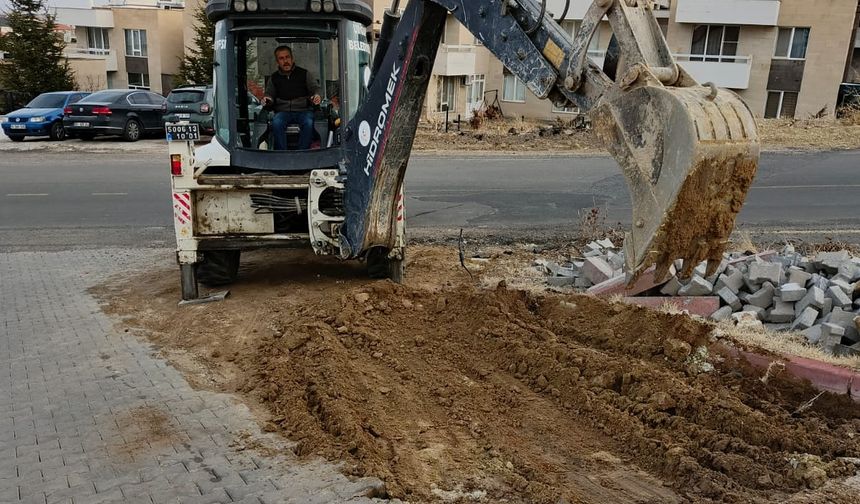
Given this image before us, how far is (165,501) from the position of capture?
13.0 ft

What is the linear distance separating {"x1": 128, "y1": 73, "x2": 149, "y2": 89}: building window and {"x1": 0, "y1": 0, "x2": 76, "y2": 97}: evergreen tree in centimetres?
1039

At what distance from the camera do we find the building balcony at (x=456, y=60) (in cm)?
3656

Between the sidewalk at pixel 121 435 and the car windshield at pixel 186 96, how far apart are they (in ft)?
59.8

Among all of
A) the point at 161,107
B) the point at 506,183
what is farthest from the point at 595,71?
the point at 161,107

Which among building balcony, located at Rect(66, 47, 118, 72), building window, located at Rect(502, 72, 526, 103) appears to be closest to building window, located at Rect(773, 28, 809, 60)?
building window, located at Rect(502, 72, 526, 103)

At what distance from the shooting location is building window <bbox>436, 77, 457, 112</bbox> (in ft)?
125

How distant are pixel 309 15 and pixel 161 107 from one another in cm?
1996

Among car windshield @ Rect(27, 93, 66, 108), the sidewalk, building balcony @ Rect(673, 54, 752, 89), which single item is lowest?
the sidewalk

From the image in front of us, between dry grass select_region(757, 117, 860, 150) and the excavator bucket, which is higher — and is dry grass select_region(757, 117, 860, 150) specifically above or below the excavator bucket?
below

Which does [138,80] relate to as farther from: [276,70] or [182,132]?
[182,132]

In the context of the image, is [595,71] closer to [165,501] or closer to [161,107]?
[165,501]

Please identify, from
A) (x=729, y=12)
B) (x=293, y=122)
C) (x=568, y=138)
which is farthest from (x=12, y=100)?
(x=729, y=12)

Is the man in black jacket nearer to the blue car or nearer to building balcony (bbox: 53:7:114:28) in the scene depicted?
the blue car

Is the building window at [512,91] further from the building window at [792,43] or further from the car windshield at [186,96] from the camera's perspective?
the car windshield at [186,96]
